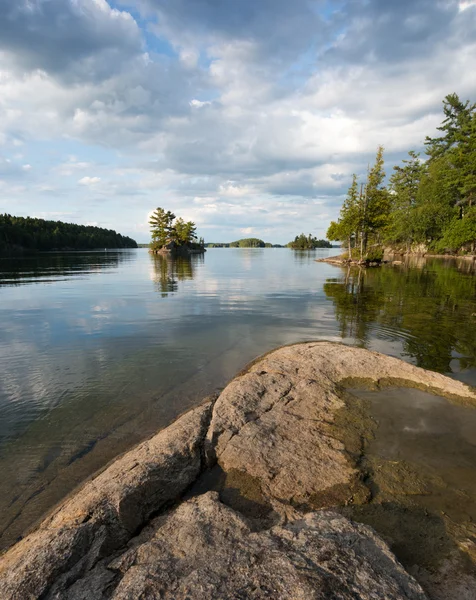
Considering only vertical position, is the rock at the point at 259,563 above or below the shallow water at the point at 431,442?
above

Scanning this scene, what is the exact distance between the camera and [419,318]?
15672 millimetres

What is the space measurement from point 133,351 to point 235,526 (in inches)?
343

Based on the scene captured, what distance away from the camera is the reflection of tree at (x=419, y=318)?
430 inches

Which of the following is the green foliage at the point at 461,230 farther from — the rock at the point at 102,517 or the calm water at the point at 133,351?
the rock at the point at 102,517

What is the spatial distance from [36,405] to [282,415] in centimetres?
603

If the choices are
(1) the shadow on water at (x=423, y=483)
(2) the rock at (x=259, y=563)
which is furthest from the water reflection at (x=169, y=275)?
(2) the rock at (x=259, y=563)

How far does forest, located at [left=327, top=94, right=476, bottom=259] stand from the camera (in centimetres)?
5619

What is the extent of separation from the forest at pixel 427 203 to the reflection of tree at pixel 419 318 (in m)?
33.0

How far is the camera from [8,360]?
10.6 m

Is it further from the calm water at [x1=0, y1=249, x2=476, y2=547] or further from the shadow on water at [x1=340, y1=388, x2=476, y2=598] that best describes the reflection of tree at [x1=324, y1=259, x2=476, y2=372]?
the shadow on water at [x1=340, y1=388, x2=476, y2=598]

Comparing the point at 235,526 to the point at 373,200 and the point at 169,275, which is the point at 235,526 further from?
the point at 373,200

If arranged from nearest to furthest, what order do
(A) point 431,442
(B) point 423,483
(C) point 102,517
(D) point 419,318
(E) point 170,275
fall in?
(C) point 102,517 → (B) point 423,483 → (A) point 431,442 → (D) point 419,318 → (E) point 170,275

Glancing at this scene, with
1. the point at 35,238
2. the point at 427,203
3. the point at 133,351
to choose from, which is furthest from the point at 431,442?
the point at 35,238

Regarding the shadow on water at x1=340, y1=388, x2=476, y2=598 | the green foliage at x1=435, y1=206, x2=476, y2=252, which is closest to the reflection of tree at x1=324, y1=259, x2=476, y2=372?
the shadow on water at x1=340, y1=388, x2=476, y2=598
